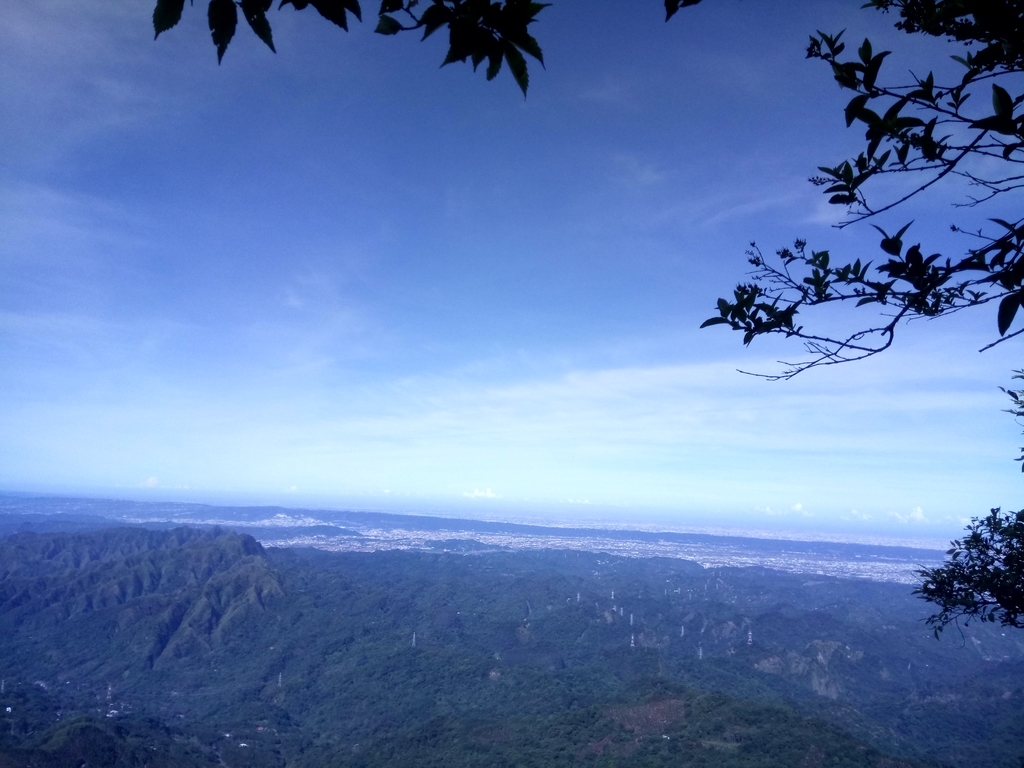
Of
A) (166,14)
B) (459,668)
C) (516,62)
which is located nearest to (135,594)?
(459,668)

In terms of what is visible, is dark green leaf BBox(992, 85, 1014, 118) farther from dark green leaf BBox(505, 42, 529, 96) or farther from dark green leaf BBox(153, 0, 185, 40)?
dark green leaf BBox(153, 0, 185, 40)

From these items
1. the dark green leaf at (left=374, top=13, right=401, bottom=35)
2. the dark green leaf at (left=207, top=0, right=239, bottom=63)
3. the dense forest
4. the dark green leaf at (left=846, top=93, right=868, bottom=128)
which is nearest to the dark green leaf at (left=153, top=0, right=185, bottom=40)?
the dark green leaf at (left=207, top=0, right=239, bottom=63)

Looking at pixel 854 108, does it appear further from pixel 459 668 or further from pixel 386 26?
pixel 459 668

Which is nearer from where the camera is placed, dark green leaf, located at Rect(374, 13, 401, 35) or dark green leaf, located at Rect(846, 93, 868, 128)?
dark green leaf, located at Rect(374, 13, 401, 35)

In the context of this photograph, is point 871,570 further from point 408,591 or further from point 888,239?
point 888,239

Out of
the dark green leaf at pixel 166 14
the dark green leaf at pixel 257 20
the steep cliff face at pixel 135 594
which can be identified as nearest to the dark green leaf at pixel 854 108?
the dark green leaf at pixel 257 20
